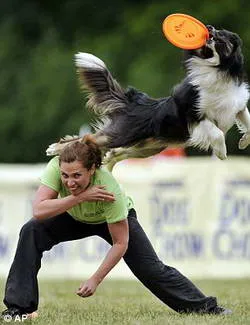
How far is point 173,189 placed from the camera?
1193 centimetres

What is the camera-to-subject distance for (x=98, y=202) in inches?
248

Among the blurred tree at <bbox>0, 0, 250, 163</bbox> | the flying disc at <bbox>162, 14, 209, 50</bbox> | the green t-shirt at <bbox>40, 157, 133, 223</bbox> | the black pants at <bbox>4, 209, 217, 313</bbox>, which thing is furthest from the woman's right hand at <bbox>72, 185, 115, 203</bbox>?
the blurred tree at <bbox>0, 0, 250, 163</bbox>

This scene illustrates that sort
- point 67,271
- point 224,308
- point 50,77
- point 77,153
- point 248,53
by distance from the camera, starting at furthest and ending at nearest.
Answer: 1. point 50,77
2. point 248,53
3. point 67,271
4. point 224,308
5. point 77,153

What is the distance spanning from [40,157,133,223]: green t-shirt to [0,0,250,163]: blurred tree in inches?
597

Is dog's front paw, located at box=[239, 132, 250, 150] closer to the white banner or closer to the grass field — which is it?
the grass field

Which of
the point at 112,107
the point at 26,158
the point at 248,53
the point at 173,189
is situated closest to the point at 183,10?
the point at 248,53

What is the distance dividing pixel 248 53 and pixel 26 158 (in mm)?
6379

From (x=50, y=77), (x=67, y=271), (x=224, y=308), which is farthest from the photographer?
(x=50, y=77)

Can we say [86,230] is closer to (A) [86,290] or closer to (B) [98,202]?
(B) [98,202]

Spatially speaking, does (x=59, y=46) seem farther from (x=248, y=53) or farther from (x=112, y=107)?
(x=112, y=107)

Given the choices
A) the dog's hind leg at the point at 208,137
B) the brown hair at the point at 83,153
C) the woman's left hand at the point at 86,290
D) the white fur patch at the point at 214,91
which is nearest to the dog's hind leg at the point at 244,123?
the white fur patch at the point at 214,91

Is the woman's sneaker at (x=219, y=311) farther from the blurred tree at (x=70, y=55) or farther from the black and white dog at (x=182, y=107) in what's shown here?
the blurred tree at (x=70, y=55)

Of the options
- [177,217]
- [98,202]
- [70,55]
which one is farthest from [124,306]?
[70,55]

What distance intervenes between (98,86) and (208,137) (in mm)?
1053
